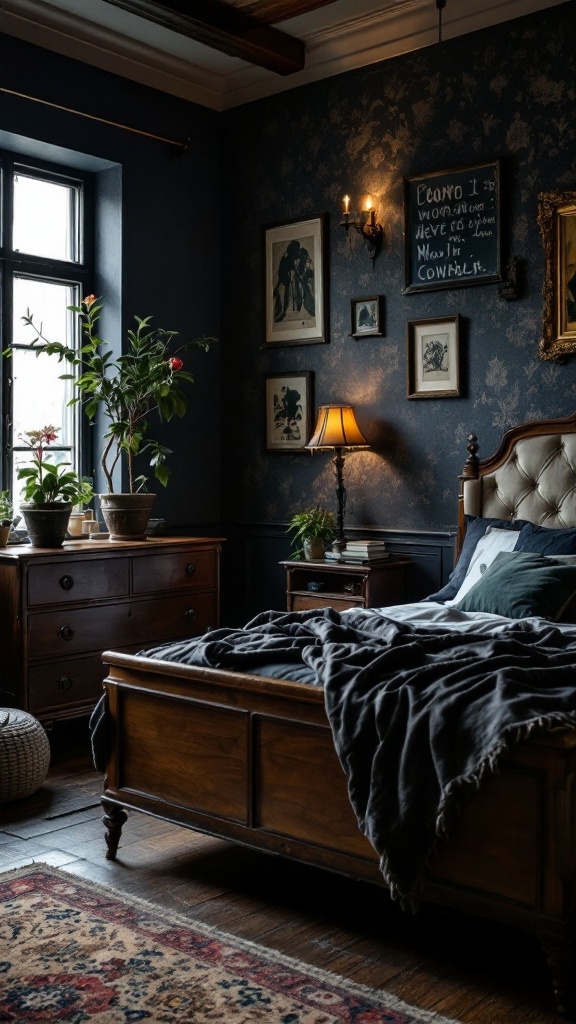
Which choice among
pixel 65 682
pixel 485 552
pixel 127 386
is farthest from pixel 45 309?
pixel 485 552

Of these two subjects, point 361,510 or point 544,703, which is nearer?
point 544,703

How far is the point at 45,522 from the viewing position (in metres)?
4.49

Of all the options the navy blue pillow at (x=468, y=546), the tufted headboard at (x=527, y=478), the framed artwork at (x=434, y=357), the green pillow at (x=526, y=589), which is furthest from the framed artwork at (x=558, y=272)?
the green pillow at (x=526, y=589)

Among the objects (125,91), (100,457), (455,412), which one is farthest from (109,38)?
(455,412)

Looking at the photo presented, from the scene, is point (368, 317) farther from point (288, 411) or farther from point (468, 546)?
point (468, 546)

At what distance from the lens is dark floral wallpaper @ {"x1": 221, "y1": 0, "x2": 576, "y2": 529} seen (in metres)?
4.55

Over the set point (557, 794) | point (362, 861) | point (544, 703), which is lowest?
point (362, 861)

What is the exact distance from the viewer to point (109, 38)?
16.8 ft

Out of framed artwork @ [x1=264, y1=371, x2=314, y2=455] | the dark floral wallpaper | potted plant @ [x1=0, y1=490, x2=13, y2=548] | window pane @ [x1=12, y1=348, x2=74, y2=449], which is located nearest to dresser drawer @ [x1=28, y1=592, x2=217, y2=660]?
potted plant @ [x1=0, y1=490, x2=13, y2=548]

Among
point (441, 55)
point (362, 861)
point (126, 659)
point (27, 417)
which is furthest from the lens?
point (27, 417)

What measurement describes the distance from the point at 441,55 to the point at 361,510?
90.2 inches

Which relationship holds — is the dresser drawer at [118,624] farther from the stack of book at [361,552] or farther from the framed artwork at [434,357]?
the framed artwork at [434,357]

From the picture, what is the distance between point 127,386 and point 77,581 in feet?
3.83

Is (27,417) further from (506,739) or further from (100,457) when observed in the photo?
(506,739)
